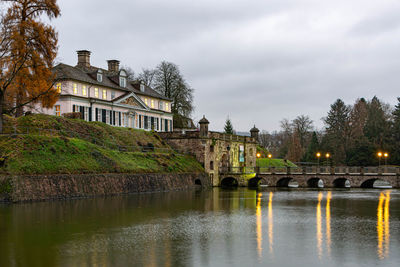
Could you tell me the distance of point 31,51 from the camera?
38.5 m

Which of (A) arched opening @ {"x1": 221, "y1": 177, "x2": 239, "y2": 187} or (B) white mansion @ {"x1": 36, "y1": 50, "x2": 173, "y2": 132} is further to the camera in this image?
(A) arched opening @ {"x1": 221, "y1": 177, "x2": 239, "y2": 187}

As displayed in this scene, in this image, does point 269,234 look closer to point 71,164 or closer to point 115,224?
point 115,224

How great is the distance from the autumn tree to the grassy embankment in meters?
3.00

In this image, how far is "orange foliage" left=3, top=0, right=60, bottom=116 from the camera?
37.9 m

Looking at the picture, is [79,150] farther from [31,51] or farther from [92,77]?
[92,77]

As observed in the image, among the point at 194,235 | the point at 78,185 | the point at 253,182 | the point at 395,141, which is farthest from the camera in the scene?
the point at 395,141

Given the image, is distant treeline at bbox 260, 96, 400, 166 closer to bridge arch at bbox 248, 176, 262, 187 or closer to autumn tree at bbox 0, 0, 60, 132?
bridge arch at bbox 248, 176, 262, 187

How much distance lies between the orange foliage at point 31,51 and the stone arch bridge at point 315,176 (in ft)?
98.0

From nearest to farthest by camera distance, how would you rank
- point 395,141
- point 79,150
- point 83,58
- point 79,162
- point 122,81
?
point 79,162 → point 79,150 → point 122,81 → point 83,58 → point 395,141

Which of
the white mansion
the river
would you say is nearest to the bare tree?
the white mansion

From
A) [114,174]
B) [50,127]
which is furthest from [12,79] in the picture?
[114,174]

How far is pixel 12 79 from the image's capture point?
3791cm

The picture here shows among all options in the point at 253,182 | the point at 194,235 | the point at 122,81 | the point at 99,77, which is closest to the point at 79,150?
the point at 194,235

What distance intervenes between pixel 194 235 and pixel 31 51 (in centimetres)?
2509
